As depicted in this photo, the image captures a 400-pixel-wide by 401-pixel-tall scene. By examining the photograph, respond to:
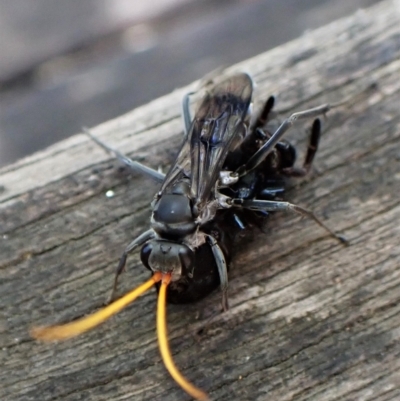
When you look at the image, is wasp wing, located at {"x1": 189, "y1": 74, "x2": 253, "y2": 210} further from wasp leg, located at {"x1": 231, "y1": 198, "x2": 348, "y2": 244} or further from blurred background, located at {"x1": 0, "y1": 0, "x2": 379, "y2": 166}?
blurred background, located at {"x1": 0, "y1": 0, "x2": 379, "y2": 166}

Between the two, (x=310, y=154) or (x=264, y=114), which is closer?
(x=310, y=154)

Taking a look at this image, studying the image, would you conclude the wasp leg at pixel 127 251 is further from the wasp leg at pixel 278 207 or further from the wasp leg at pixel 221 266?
the wasp leg at pixel 278 207

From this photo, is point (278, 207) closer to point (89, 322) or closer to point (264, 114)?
point (264, 114)

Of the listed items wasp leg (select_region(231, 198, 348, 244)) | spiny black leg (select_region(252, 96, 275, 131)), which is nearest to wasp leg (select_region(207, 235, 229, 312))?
wasp leg (select_region(231, 198, 348, 244))

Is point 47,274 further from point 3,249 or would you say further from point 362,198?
point 362,198

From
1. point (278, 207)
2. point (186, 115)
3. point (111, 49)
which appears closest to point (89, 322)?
point (278, 207)

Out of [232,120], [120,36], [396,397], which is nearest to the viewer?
[396,397]

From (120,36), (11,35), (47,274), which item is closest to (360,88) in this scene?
(47,274)
